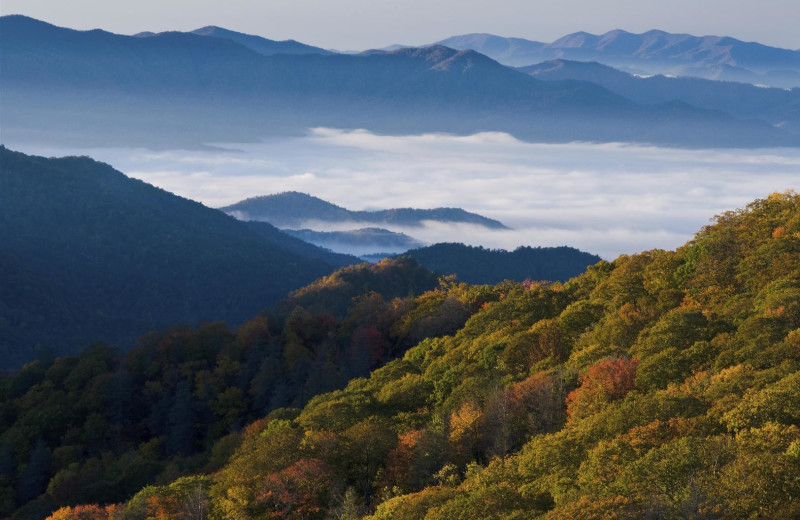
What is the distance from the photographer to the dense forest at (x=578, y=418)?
41122 millimetres

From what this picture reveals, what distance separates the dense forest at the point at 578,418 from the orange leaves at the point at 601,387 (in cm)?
13

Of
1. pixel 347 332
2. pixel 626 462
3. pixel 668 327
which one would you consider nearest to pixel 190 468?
pixel 347 332

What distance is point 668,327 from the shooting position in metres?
62.0

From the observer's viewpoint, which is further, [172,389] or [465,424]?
[172,389]

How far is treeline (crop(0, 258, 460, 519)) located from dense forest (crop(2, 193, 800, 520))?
11.1 meters

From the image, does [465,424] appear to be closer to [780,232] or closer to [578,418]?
[578,418]

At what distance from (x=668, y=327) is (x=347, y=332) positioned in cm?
6956

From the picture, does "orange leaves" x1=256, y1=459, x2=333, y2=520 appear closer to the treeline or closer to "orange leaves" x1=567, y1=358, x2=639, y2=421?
"orange leaves" x1=567, y1=358, x2=639, y2=421

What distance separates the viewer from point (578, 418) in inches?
2153

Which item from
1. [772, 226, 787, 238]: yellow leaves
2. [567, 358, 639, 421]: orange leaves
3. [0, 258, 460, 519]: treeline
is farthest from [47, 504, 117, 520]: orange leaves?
[772, 226, 787, 238]: yellow leaves

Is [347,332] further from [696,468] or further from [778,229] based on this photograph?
[696,468]

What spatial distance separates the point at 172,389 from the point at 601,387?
82.0 m

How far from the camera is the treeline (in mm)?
104438

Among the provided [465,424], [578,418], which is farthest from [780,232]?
[465,424]
